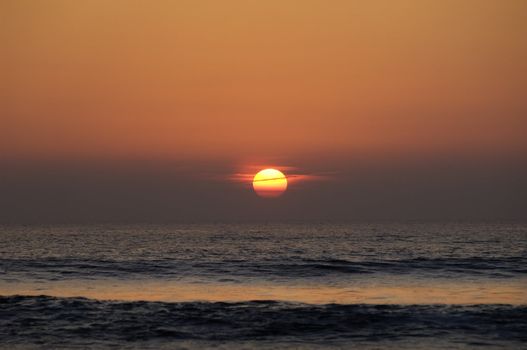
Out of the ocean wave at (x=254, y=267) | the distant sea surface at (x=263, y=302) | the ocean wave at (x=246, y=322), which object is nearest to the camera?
the distant sea surface at (x=263, y=302)

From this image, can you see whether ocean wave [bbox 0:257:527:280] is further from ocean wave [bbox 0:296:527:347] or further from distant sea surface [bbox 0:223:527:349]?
ocean wave [bbox 0:296:527:347]

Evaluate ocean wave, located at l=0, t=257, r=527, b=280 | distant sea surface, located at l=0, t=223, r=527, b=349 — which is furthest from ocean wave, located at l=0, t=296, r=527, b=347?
ocean wave, located at l=0, t=257, r=527, b=280

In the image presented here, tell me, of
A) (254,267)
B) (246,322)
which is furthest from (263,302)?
(254,267)

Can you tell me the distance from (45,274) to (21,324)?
1896 cm

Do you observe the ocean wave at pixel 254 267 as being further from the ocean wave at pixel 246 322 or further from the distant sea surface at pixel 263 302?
the ocean wave at pixel 246 322

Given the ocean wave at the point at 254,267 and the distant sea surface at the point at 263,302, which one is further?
the ocean wave at the point at 254,267

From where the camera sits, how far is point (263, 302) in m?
27.8

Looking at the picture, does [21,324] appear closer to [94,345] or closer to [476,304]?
[94,345]

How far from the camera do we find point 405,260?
165 ft

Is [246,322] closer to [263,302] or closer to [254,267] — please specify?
[263,302]

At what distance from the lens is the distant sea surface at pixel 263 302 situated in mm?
19859

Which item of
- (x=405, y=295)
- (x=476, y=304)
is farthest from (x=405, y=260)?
(x=476, y=304)

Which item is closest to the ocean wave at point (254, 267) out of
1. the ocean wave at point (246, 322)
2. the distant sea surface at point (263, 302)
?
the distant sea surface at point (263, 302)

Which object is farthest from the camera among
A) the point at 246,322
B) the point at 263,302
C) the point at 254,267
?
the point at 254,267
